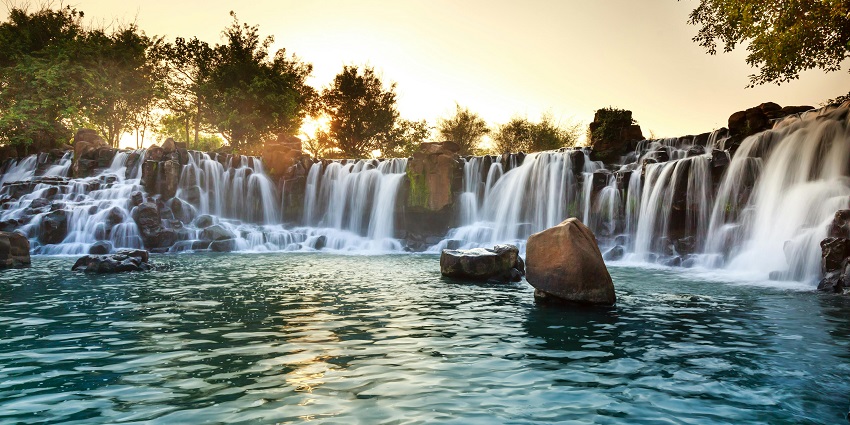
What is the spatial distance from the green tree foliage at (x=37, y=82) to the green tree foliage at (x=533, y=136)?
154 ft

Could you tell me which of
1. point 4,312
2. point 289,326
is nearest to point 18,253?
point 4,312

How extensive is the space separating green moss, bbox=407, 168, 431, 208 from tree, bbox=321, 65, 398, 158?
25.7 meters

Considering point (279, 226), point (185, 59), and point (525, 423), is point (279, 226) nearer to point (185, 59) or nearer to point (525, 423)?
point (185, 59)

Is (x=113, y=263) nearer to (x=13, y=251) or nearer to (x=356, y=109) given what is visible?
(x=13, y=251)

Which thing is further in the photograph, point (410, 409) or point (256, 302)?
point (256, 302)

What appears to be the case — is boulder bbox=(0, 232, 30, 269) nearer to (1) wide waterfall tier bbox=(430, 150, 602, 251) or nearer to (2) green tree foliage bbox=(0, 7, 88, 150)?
(1) wide waterfall tier bbox=(430, 150, 602, 251)

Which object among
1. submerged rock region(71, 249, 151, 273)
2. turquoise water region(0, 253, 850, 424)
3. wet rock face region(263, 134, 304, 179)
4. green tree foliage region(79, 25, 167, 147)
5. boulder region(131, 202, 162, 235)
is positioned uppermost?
green tree foliage region(79, 25, 167, 147)

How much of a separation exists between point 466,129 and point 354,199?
2933 centimetres

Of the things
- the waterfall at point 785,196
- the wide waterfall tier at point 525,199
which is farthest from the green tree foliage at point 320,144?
the waterfall at point 785,196

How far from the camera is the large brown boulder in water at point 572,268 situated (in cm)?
1205

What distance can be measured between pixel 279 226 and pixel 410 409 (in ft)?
121

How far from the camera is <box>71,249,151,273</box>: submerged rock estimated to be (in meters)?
18.7

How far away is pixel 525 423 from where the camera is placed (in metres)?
5.15

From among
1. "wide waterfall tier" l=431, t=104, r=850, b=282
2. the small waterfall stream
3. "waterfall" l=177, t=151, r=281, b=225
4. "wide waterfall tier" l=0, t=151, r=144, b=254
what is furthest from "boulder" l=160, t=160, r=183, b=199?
"wide waterfall tier" l=431, t=104, r=850, b=282
